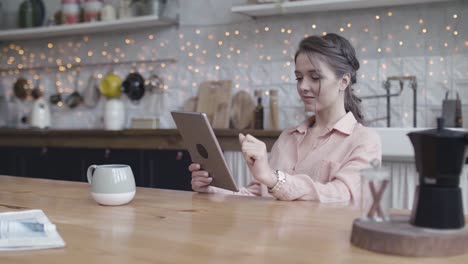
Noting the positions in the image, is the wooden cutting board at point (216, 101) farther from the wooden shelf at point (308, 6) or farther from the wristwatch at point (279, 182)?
the wristwatch at point (279, 182)

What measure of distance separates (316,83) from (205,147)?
542mm

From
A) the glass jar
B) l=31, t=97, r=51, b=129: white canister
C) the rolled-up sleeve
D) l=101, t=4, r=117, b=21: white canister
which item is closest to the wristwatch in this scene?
the rolled-up sleeve

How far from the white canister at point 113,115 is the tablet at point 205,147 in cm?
255

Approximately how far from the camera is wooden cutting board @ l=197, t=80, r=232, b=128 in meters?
3.73

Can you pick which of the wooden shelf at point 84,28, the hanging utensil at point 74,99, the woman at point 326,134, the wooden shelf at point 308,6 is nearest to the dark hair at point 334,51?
the woman at point 326,134

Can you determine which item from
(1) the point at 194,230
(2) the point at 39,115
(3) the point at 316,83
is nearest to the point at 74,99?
(2) the point at 39,115

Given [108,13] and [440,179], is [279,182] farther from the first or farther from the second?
[108,13]

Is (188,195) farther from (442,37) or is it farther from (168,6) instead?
(168,6)

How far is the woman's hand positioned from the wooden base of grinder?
1.81 feet

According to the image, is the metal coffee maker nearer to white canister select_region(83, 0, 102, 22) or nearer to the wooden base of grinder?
the wooden base of grinder

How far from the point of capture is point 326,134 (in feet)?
6.26

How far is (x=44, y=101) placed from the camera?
4.57 meters

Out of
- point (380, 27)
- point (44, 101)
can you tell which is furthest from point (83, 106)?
point (380, 27)

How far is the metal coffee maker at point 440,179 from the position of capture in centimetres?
92
